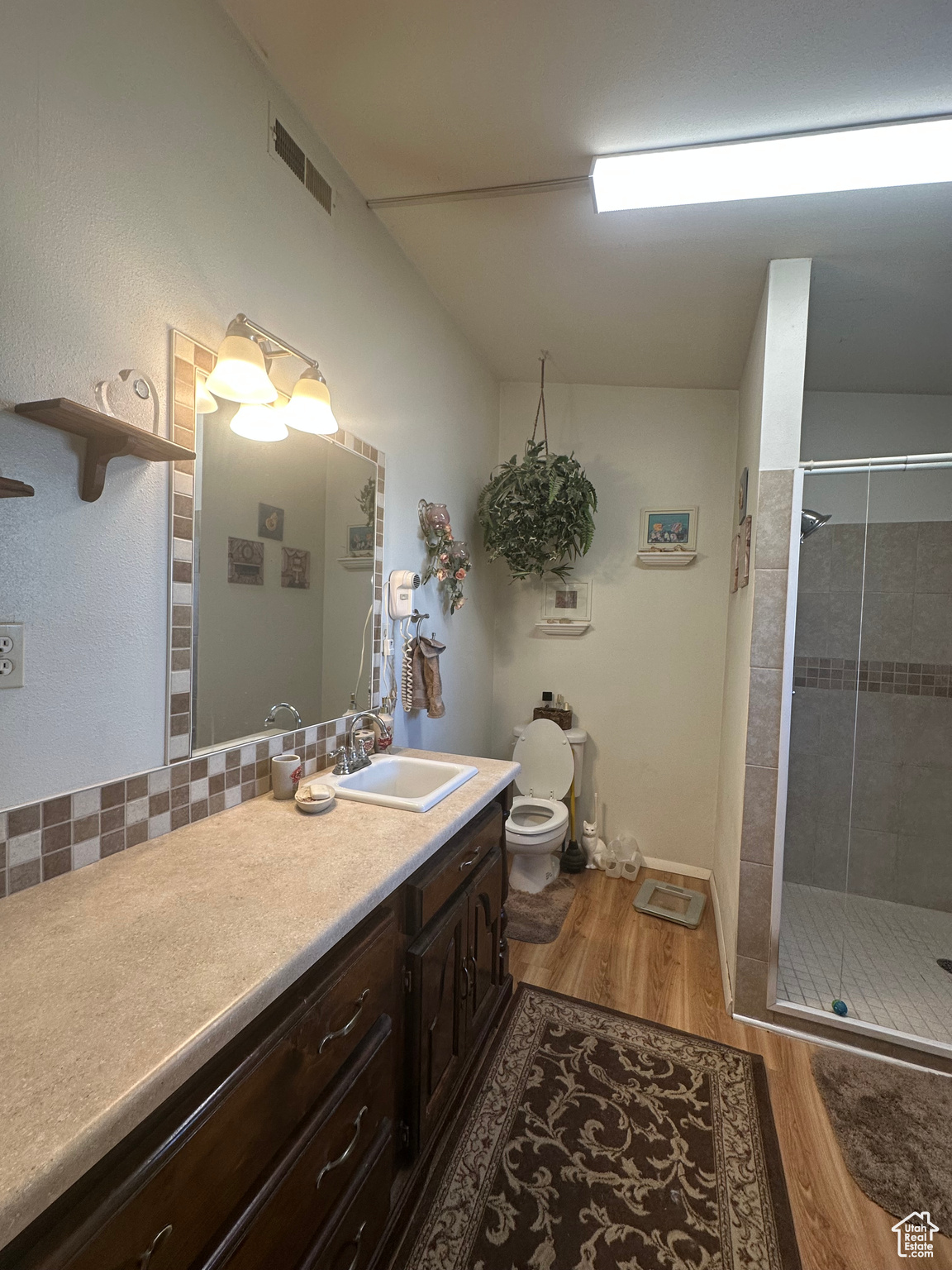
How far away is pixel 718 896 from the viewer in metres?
2.55

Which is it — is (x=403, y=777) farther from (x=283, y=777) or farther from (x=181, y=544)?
(x=181, y=544)

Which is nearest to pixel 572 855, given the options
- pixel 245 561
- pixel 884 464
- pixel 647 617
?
pixel 647 617

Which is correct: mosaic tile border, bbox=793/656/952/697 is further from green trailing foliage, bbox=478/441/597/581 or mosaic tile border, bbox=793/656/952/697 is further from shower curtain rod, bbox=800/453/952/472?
green trailing foliage, bbox=478/441/597/581

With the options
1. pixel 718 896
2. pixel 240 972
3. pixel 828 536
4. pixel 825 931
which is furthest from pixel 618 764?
Result: pixel 240 972

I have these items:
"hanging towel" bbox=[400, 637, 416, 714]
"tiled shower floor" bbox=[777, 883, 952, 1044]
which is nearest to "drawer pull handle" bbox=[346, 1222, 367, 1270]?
"hanging towel" bbox=[400, 637, 416, 714]

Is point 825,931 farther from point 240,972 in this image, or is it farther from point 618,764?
point 240,972

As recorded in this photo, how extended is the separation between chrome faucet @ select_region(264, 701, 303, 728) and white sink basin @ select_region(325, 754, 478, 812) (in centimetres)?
18

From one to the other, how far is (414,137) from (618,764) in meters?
2.73

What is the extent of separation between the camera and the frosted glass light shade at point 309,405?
143cm

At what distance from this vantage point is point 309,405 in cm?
143

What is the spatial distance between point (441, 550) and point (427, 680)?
1.81ft

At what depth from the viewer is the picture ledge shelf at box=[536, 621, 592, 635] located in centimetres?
310

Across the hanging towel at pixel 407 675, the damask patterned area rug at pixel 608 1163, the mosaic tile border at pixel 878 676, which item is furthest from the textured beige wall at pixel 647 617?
the damask patterned area rug at pixel 608 1163

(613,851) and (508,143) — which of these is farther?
(613,851)
